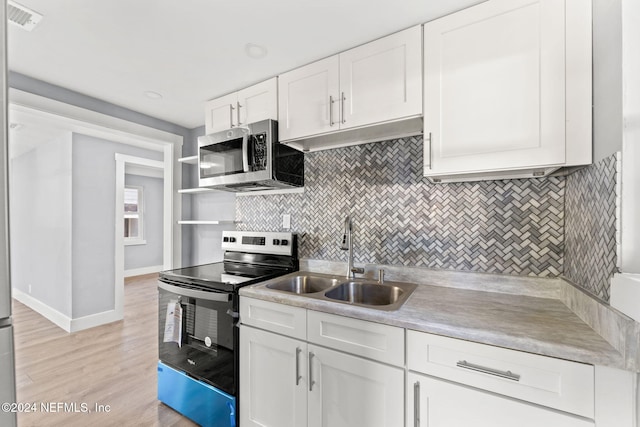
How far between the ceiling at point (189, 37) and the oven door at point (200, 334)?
1461 millimetres

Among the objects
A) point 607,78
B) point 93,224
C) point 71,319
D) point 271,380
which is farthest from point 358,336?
point 93,224

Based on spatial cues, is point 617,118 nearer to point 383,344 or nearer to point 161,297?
point 383,344

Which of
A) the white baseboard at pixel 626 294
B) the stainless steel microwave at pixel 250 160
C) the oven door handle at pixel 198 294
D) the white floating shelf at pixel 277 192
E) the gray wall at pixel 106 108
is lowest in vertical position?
the oven door handle at pixel 198 294

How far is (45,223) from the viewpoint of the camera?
146 inches

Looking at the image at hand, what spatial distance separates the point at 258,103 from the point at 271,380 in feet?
5.73

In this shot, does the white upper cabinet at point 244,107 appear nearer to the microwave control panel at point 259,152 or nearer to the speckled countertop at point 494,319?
the microwave control panel at point 259,152

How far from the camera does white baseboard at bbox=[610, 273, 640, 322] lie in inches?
29.9

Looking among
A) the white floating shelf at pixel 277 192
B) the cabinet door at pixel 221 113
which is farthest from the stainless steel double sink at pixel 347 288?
the cabinet door at pixel 221 113

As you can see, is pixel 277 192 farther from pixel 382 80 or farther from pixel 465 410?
pixel 465 410

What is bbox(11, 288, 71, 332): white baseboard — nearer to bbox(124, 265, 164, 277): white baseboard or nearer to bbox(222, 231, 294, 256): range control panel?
bbox(124, 265, 164, 277): white baseboard

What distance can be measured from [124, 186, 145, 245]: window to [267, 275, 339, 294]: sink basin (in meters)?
5.44

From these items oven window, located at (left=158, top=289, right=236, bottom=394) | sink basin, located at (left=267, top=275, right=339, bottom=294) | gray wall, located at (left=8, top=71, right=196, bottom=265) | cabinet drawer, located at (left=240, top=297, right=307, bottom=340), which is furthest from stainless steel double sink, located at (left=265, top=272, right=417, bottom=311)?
gray wall, located at (left=8, top=71, right=196, bottom=265)

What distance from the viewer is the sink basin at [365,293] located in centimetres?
163

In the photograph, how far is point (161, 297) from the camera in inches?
76.7
